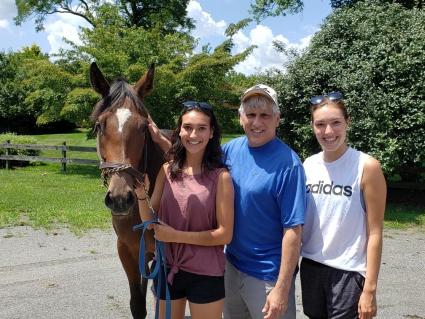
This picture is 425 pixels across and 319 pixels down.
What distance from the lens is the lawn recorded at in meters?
8.20

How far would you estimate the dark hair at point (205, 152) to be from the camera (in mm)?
2395

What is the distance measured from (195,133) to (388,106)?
7217 millimetres

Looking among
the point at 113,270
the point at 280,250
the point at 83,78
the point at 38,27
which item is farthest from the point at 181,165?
the point at 38,27

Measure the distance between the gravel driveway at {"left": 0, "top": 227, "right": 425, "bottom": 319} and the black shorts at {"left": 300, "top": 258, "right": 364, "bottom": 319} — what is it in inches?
84.9

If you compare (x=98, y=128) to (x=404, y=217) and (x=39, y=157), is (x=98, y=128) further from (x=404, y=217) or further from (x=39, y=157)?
(x=39, y=157)

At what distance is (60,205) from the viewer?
9.67 m

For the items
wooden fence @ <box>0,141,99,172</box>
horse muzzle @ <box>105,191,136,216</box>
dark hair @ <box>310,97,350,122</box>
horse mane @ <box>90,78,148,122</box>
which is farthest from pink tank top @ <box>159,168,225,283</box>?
wooden fence @ <box>0,141,99,172</box>

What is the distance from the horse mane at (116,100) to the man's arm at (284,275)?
4.67 ft

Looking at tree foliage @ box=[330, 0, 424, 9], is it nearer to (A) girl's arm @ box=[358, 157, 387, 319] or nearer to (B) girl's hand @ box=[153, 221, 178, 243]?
(A) girl's arm @ box=[358, 157, 387, 319]

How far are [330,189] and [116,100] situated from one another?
62.0 inches

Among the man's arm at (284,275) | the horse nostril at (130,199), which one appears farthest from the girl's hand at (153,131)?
the man's arm at (284,275)

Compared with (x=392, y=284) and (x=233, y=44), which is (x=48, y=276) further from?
(x=233, y=44)

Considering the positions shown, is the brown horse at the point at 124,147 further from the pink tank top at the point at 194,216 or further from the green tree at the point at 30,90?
the green tree at the point at 30,90

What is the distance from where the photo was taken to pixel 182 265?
2.39 m
